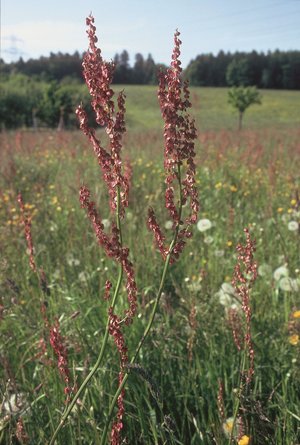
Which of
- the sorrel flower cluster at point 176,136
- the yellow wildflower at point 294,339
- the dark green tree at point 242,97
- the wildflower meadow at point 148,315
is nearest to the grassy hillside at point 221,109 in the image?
the dark green tree at point 242,97

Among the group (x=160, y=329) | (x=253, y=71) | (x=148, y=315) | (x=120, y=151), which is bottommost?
(x=148, y=315)

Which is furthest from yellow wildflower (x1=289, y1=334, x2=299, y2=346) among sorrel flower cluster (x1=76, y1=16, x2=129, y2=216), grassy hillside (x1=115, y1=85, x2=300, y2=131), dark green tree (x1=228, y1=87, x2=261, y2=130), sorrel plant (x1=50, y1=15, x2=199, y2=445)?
grassy hillside (x1=115, y1=85, x2=300, y2=131)

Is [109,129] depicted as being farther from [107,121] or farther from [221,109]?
[221,109]

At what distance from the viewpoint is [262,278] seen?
301 cm

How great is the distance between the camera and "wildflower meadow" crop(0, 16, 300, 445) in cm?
100

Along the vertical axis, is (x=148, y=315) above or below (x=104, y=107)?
below

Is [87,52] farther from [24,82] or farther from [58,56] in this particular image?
[58,56]

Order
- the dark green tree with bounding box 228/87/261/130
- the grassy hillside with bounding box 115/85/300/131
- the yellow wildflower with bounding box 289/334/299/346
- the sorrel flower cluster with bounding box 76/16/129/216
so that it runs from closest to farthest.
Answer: the sorrel flower cluster with bounding box 76/16/129/216 → the yellow wildflower with bounding box 289/334/299/346 → the dark green tree with bounding box 228/87/261/130 → the grassy hillside with bounding box 115/85/300/131

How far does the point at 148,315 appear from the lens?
2.59m

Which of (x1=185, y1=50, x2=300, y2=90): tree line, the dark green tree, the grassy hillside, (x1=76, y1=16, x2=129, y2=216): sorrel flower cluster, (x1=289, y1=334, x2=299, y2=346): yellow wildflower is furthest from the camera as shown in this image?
(x1=185, y1=50, x2=300, y2=90): tree line

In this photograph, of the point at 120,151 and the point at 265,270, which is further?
the point at 265,270

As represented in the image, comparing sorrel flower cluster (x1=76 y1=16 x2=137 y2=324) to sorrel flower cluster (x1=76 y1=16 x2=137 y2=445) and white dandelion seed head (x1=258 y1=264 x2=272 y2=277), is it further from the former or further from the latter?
white dandelion seed head (x1=258 y1=264 x2=272 y2=277)

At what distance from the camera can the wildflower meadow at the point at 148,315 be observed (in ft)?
3.29

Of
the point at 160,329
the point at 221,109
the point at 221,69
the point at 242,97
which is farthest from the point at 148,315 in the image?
the point at 221,69
